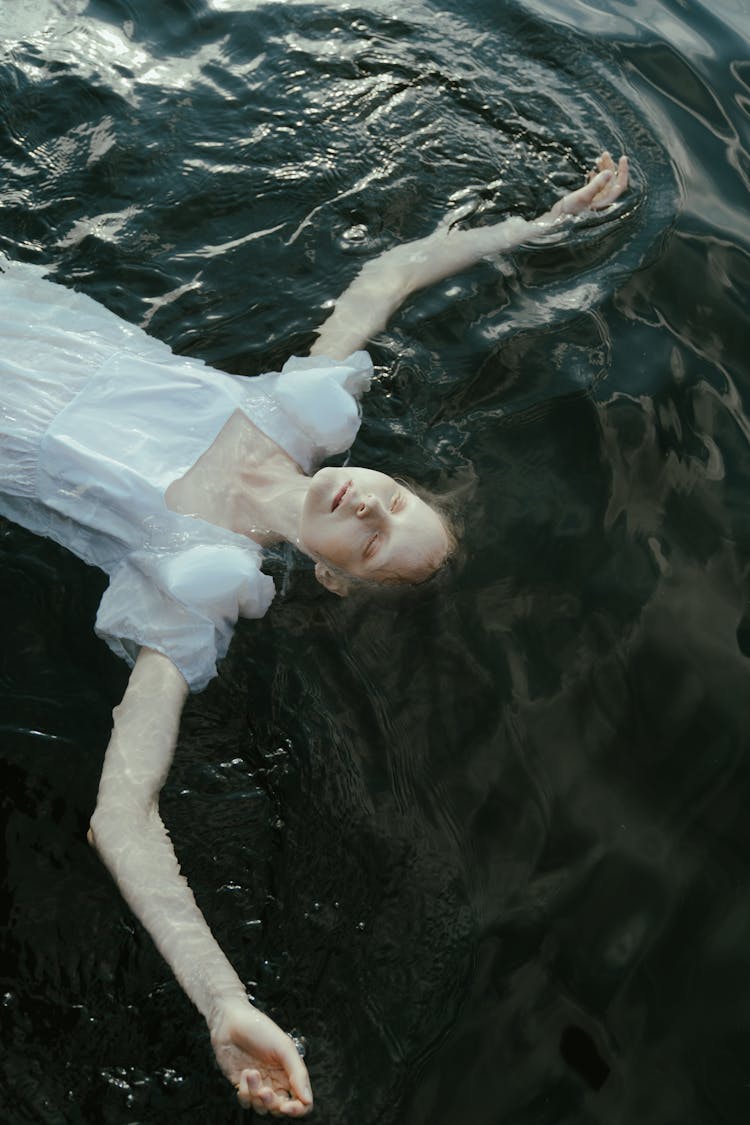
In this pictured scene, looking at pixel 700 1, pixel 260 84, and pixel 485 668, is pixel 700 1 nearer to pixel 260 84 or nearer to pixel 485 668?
pixel 260 84

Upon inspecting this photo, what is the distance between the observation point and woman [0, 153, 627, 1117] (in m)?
3.35

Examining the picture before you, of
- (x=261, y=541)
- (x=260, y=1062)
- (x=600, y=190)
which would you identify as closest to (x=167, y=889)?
(x=260, y=1062)

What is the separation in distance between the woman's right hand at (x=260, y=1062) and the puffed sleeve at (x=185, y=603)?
45.0 inches

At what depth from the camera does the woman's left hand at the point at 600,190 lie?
193 inches

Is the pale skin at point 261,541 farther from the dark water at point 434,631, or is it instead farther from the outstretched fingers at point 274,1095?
the dark water at point 434,631

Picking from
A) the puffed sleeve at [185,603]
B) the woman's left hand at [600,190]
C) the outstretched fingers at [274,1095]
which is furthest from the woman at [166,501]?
the woman's left hand at [600,190]

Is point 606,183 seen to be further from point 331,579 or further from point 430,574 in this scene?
point 331,579

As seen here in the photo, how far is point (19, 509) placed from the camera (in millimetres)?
4004

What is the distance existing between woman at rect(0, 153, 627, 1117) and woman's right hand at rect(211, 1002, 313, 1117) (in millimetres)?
266

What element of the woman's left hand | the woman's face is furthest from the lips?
the woman's left hand

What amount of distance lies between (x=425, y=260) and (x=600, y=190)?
810 mm

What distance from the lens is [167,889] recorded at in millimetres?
3102

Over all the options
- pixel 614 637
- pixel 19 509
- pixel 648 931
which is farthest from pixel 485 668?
pixel 19 509

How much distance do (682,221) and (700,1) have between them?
2362 millimetres
